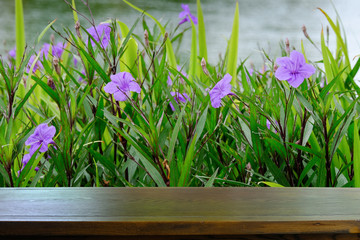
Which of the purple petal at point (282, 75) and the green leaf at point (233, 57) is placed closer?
the purple petal at point (282, 75)

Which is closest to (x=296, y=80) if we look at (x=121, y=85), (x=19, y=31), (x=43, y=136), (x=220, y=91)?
(x=220, y=91)

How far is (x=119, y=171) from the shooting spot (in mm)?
837

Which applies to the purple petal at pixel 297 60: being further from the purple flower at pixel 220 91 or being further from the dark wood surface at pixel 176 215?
the dark wood surface at pixel 176 215

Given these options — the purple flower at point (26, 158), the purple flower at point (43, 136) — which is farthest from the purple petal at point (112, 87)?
the purple flower at point (26, 158)

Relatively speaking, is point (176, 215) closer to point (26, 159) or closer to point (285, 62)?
point (285, 62)

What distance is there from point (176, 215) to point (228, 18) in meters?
5.71

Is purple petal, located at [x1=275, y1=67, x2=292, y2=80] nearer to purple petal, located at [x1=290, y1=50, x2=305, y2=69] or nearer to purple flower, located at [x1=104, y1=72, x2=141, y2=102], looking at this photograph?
purple petal, located at [x1=290, y1=50, x2=305, y2=69]

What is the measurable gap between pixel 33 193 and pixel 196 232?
0.22 meters

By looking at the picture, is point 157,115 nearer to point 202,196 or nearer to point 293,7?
point 202,196

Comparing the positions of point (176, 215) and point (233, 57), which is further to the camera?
point (233, 57)

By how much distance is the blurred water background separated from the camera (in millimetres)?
4836

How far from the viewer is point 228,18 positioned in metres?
5.98

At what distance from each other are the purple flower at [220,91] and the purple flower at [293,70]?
0.27 feet

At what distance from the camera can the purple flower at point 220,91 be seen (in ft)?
2.50
